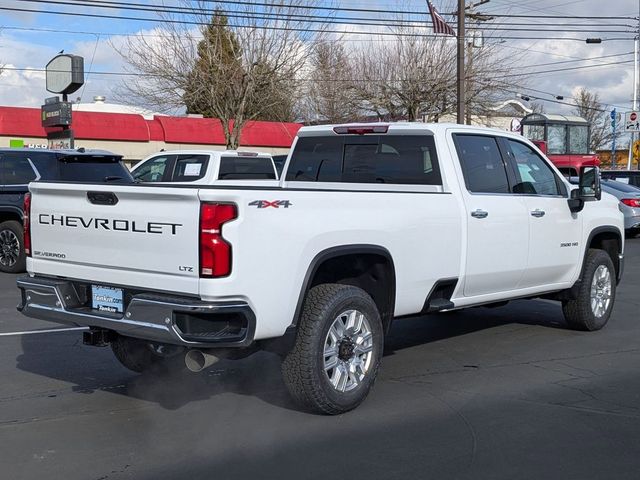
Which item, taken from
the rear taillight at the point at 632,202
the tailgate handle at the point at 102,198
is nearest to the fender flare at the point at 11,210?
the tailgate handle at the point at 102,198

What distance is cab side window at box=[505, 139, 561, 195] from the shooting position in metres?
7.71

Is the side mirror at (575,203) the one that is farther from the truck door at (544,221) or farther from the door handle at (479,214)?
the door handle at (479,214)

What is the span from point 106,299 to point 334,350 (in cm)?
156

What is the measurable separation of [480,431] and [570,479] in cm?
88

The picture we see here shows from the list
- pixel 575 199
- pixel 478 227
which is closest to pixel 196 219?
pixel 478 227

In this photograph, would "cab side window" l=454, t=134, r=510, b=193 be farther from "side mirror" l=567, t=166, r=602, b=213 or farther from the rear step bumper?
the rear step bumper

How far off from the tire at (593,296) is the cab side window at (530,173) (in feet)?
3.33

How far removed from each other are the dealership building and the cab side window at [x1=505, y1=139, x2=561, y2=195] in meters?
26.4

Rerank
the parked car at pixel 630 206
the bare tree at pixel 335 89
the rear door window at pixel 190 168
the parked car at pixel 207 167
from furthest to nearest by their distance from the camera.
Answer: the bare tree at pixel 335 89 < the parked car at pixel 630 206 < the rear door window at pixel 190 168 < the parked car at pixel 207 167

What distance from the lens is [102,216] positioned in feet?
17.9

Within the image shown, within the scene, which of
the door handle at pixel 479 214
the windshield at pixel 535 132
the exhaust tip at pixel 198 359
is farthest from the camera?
the windshield at pixel 535 132

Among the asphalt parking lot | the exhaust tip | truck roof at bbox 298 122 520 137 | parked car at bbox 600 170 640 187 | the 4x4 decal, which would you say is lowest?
the asphalt parking lot

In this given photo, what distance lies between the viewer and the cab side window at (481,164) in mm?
7047

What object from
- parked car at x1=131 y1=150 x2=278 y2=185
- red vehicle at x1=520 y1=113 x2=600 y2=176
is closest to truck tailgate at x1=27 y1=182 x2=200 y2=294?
parked car at x1=131 y1=150 x2=278 y2=185
